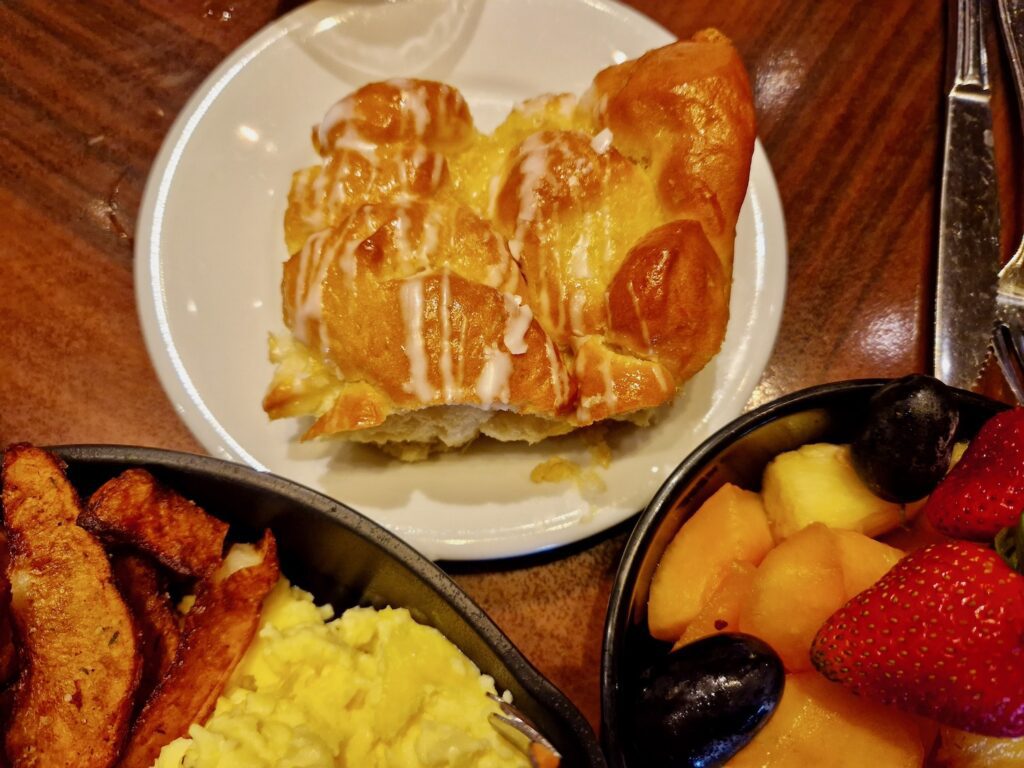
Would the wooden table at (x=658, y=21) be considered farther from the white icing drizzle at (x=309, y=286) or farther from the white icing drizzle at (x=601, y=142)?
the white icing drizzle at (x=601, y=142)

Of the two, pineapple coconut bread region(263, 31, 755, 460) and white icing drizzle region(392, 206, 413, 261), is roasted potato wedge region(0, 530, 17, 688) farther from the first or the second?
white icing drizzle region(392, 206, 413, 261)

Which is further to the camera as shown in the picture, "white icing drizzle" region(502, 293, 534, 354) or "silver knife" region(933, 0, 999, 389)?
"silver knife" region(933, 0, 999, 389)

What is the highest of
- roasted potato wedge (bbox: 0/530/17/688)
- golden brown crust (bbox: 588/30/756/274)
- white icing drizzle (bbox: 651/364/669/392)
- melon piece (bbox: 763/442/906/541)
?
golden brown crust (bbox: 588/30/756/274)

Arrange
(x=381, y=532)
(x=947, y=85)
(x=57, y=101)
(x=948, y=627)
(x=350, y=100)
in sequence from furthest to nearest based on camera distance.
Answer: (x=947, y=85)
(x=57, y=101)
(x=350, y=100)
(x=381, y=532)
(x=948, y=627)

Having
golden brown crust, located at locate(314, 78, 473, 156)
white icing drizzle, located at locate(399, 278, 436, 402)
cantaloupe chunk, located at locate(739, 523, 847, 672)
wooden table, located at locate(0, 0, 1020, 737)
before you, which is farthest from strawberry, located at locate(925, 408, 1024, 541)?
golden brown crust, located at locate(314, 78, 473, 156)

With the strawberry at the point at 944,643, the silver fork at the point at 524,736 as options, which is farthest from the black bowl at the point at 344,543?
the strawberry at the point at 944,643

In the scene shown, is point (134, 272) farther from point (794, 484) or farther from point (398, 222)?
point (794, 484)

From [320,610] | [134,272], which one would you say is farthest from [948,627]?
[134,272]
